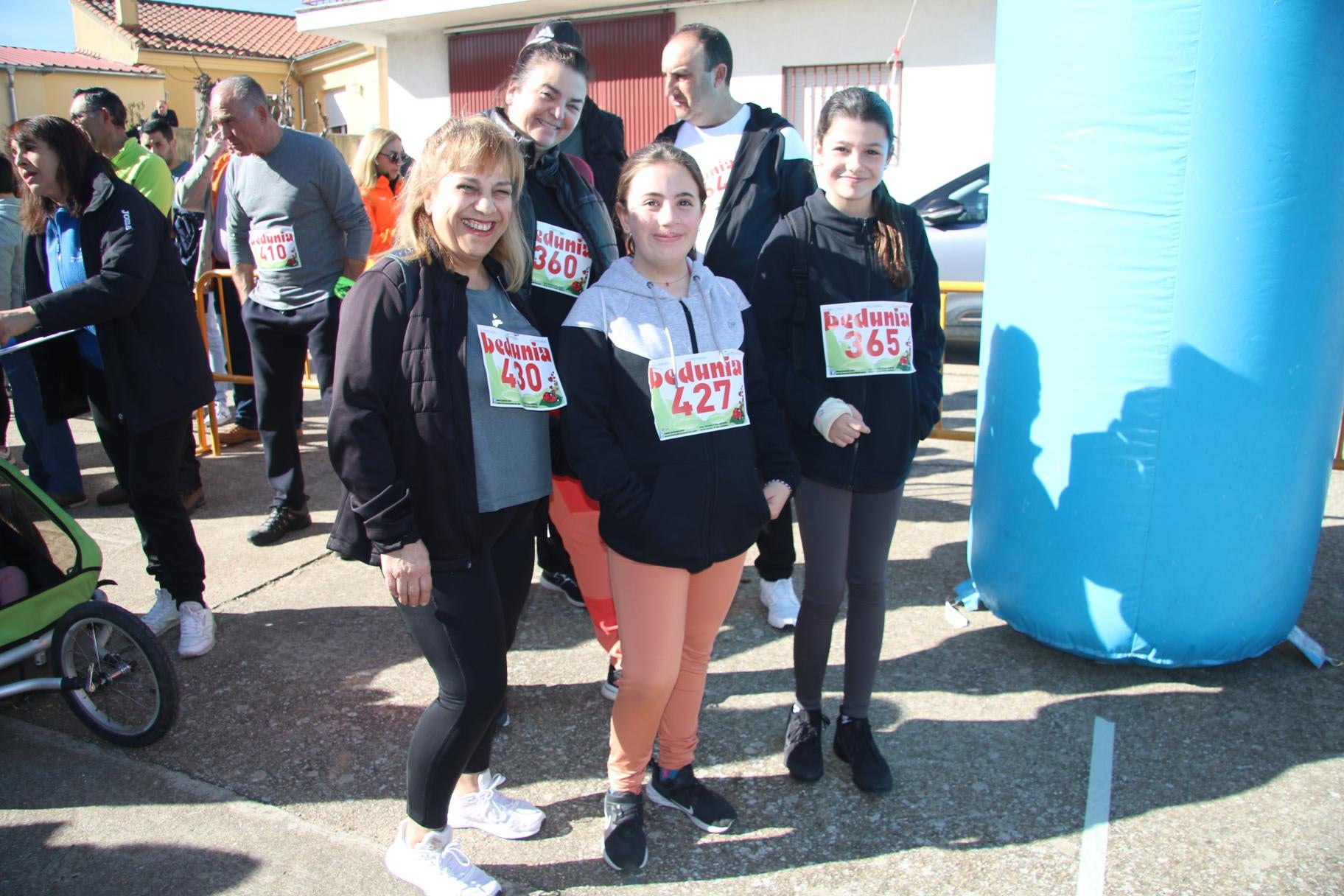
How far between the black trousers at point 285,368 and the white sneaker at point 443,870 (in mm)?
2442

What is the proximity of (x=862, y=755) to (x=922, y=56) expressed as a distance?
12452mm

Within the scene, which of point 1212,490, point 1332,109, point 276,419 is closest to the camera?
point 1332,109

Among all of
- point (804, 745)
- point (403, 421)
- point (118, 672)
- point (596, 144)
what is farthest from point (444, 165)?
point (118, 672)

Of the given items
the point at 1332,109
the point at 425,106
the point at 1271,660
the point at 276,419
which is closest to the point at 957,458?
the point at 1271,660

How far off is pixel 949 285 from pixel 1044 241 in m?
2.24

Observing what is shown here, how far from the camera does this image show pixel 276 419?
4.79 m

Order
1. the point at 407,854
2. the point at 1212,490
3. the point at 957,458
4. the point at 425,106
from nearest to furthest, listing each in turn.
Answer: the point at 407,854 → the point at 1212,490 → the point at 957,458 → the point at 425,106

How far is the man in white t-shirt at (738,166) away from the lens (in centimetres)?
353

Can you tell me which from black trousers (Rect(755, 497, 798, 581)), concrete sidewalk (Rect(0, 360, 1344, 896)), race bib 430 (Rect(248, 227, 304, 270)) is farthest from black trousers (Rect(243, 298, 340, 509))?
black trousers (Rect(755, 497, 798, 581))

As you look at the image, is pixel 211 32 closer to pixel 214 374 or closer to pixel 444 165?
pixel 214 374

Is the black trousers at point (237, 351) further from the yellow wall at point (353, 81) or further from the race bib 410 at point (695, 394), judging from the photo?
the yellow wall at point (353, 81)

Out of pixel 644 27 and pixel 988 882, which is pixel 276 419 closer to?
pixel 988 882

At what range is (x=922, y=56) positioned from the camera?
13312mm

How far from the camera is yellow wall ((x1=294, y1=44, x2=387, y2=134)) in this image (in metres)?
22.8
